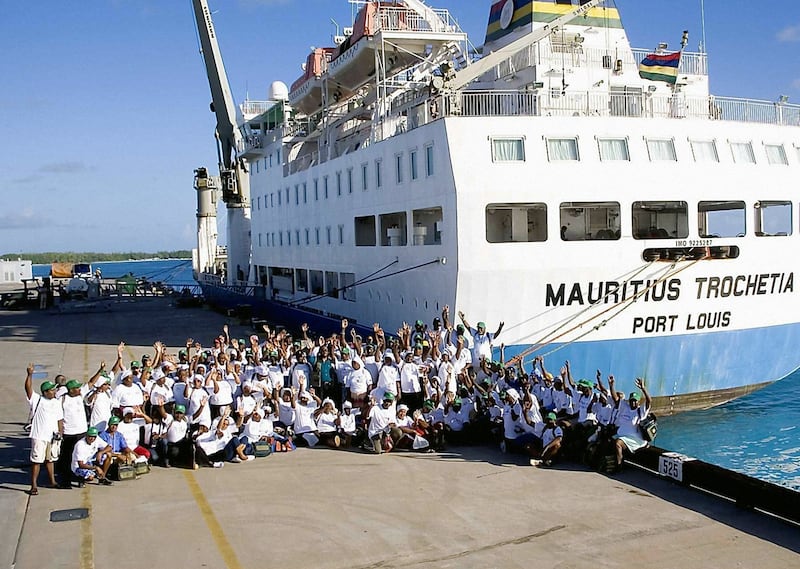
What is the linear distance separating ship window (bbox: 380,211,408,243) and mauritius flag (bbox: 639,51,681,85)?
6965 millimetres

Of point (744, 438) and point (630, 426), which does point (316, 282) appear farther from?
point (630, 426)

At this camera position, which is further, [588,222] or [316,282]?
[316,282]

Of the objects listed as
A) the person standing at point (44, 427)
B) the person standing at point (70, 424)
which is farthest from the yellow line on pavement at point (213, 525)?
the person standing at point (44, 427)

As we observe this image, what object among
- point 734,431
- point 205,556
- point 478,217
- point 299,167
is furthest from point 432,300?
point 299,167

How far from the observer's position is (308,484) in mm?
10188

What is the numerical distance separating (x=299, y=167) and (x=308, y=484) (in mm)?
20923

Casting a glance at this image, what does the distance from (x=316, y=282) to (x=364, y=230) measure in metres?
5.66

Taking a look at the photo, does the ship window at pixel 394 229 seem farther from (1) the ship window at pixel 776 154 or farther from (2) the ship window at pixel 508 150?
(1) the ship window at pixel 776 154

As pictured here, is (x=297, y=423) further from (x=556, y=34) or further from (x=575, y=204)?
(x=556, y=34)

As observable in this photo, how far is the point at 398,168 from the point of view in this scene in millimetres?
19156

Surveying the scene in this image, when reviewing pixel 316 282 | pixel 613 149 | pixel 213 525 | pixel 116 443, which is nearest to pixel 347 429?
pixel 116 443

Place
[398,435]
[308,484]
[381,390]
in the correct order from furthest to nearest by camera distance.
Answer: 1. [381,390]
2. [398,435]
3. [308,484]

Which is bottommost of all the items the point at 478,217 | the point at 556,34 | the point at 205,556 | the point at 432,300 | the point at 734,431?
the point at 734,431

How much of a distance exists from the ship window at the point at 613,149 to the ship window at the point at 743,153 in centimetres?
286
